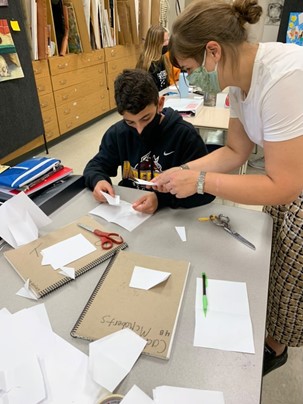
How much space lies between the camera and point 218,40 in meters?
0.83

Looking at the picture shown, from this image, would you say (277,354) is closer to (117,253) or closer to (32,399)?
(117,253)

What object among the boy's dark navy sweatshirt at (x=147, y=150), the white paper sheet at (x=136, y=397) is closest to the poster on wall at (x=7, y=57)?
the boy's dark navy sweatshirt at (x=147, y=150)

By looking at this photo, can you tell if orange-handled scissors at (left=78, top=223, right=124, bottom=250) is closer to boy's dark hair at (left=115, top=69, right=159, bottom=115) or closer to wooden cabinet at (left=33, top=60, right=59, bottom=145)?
boy's dark hair at (left=115, top=69, right=159, bottom=115)

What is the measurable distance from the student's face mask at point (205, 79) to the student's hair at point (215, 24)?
0.16 feet

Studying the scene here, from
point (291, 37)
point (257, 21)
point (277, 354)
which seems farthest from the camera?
point (291, 37)

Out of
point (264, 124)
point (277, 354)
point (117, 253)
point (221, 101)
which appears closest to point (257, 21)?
point (264, 124)

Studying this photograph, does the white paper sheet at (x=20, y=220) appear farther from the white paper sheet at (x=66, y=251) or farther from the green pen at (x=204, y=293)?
the green pen at (x=204, y=293)

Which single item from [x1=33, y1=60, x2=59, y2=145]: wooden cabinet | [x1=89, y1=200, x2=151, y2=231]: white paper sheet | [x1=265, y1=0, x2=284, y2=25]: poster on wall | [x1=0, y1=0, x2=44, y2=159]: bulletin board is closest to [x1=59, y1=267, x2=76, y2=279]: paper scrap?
[x1=89, y1=200, x2=151, y2=231]: white paper sheet

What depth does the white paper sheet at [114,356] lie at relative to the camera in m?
0.59

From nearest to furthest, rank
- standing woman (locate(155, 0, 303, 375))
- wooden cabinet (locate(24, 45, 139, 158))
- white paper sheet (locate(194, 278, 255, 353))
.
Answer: white paper sheet (locate(194, 278, 255, 353)) < standing woman (locate(155, 0, 303, 375)) < wooden cabinet (locate(24, 45, 139, 158))

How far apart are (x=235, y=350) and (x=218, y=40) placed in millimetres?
738

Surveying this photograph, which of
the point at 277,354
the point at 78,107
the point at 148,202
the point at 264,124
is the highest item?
the point at 264,124

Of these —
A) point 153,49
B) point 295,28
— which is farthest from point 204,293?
point 295,28

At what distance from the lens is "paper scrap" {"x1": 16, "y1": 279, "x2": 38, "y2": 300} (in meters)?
0.78
